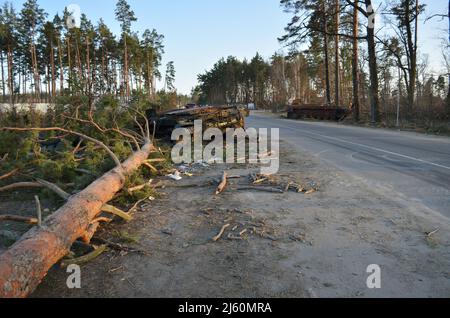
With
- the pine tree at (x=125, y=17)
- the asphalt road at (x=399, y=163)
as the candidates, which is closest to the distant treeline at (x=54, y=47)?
the pine tree at (x=125, y=17)

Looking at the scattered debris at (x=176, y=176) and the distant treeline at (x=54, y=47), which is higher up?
the distant treeline at (x=54, y=47)

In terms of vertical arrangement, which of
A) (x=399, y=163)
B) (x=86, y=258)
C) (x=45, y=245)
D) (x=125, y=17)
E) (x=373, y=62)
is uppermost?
(x=125, y=17)

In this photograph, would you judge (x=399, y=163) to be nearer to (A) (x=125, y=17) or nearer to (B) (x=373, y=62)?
(B) (x=373, y=62)

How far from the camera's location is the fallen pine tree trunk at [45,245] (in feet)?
9.12

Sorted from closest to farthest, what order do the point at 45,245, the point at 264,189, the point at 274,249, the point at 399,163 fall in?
1. the point at 45,245
2. the point at 274,249
3. the point at 264,189
4. the point at 399,163

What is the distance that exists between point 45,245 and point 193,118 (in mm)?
8202

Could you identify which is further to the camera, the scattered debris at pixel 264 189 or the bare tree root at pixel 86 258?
the scattered debris at pixel 264 189

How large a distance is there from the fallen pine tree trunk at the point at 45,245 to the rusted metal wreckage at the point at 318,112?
2464 cm

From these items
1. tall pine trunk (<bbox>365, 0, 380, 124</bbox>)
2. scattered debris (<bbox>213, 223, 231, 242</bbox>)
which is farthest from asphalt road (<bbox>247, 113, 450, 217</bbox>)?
tall pine trunk (<bbox>365, 0, 380, 124</bbox>)

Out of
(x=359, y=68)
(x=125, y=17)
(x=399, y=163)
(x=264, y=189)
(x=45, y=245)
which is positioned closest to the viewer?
(x=45, y=245)

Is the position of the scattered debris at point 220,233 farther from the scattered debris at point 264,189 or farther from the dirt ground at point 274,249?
the scattered debris at point 264,189

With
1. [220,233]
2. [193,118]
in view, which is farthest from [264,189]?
[193,118]

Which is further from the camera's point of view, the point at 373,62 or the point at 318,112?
the point at 318,112

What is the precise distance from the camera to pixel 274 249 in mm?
3697
